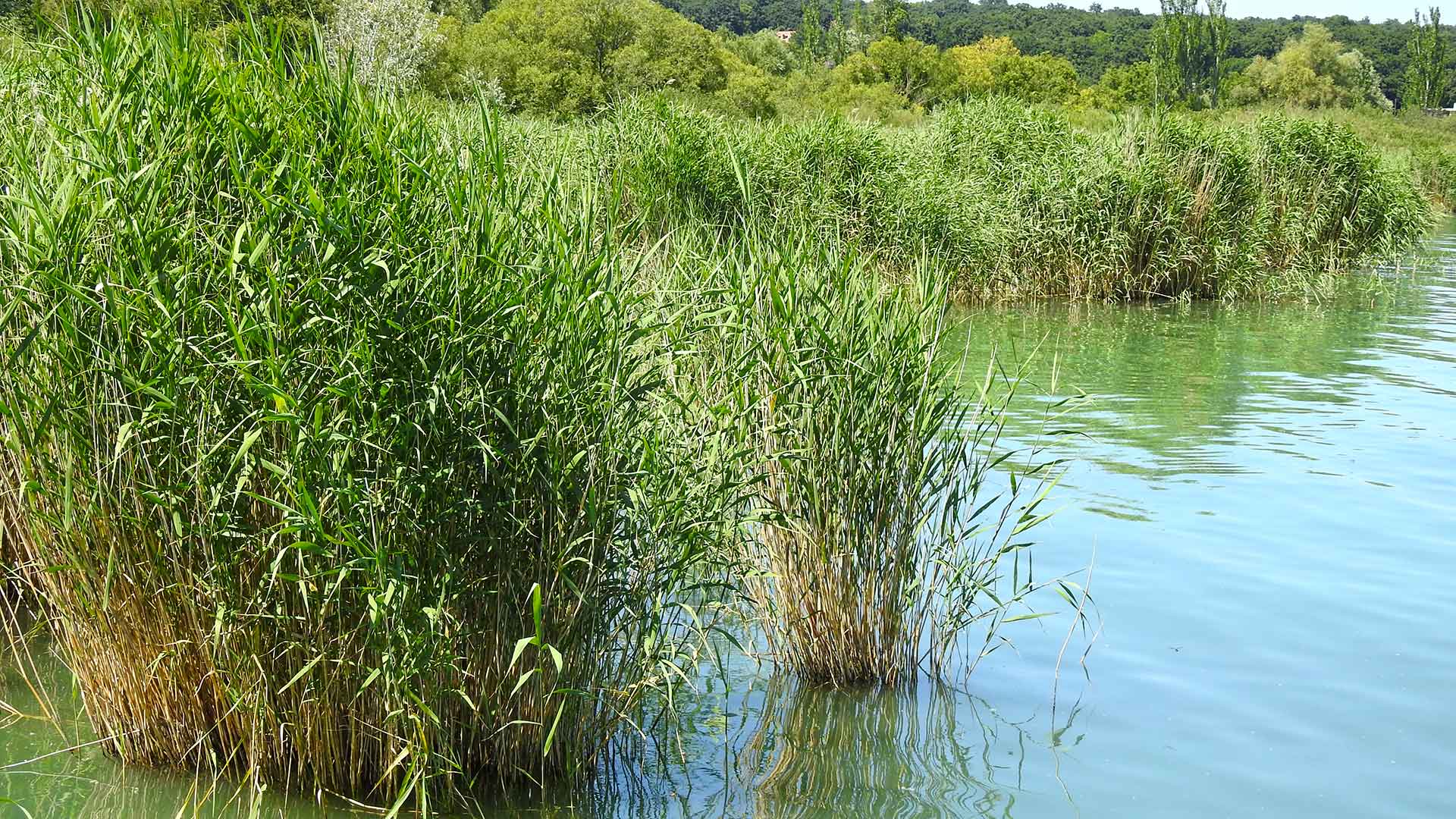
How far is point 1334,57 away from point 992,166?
239ft

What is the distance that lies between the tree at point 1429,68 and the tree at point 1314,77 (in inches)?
73.4

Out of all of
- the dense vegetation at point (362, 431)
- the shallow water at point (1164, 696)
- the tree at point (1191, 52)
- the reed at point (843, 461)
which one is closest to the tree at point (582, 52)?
the tree at point (1191, 52)

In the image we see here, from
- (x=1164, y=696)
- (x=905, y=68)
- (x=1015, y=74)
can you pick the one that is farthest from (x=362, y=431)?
(x=1015, y=74)

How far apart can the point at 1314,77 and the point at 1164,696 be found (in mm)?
75825

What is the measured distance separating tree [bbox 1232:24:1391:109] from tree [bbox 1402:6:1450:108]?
1.87 m

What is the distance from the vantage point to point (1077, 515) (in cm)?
831

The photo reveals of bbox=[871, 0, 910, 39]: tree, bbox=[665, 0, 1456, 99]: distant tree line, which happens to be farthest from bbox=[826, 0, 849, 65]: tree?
bbox=[665, 0, 1456, 99]: distant tree line

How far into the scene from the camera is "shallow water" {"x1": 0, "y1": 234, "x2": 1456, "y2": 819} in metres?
4.67

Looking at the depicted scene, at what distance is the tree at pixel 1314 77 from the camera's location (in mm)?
67188

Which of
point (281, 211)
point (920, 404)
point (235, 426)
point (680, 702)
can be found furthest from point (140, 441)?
point (920, 404)

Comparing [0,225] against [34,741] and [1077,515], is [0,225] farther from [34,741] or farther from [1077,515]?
[1077,515]

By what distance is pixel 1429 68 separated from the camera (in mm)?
72875

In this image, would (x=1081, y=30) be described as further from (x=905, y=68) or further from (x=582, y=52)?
(x=582, y=52)

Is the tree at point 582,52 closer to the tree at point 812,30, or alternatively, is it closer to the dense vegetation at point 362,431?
the tree at point 812,30
